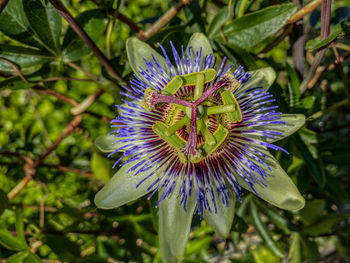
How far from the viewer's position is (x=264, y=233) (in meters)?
1.80

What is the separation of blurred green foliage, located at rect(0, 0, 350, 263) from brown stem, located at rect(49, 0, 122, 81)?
0.05 m

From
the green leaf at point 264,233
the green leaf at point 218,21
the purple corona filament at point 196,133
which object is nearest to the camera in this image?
the purple corona filament at point 196,133

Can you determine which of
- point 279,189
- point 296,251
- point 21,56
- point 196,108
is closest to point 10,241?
point 21,56

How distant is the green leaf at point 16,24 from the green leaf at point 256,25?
75 cm

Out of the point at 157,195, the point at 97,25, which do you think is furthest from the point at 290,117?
the point at 97,25

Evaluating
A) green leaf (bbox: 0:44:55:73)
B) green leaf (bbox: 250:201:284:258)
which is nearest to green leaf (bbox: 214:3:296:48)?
green leaf (bbox: 0:44:55:73)

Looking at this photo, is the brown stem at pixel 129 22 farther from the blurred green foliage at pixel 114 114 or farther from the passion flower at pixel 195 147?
the passion flower at pixel 195 147

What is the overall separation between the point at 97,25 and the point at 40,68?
12.0 inches

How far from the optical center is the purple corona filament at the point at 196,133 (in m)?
1.18

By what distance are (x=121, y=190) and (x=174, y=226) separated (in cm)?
22

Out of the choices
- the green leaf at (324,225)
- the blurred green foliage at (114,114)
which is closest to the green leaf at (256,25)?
the blurred green foliage at (114,114)

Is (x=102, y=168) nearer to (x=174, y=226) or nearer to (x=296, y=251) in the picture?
(x=174, y=226)

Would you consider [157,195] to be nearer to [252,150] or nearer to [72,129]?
[252,150]

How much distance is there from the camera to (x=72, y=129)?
1779mm
